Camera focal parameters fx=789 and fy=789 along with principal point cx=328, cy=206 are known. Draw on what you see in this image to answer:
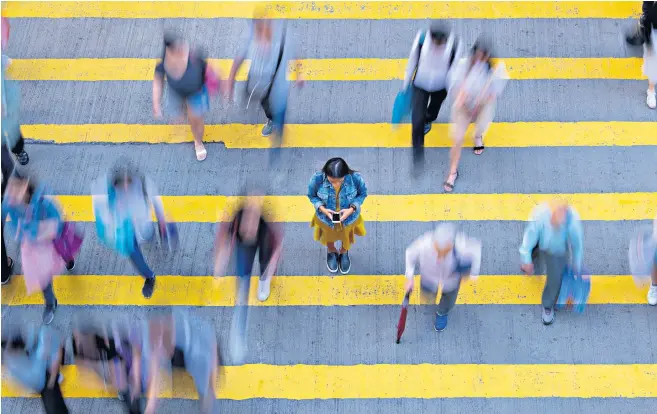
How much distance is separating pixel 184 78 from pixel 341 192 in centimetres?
207

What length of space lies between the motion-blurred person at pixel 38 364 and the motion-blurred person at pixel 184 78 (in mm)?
2550

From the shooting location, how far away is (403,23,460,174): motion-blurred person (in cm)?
723

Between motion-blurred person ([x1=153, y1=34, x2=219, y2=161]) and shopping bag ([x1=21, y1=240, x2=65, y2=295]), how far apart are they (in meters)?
1.71

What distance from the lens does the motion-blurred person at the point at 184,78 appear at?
24.3 feet

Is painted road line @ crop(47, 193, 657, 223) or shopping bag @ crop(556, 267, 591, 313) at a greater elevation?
painted road line @ crop(47, 193, 657, 223)

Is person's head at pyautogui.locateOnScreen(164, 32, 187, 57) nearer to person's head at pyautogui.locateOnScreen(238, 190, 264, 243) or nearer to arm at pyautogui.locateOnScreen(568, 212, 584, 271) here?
person's head at pyautogui.locateOnScreen(238, 190, 264, 243)

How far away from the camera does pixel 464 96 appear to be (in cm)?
741

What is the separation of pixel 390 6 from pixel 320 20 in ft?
2.96

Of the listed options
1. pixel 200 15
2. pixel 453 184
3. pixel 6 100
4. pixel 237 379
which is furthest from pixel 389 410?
pixel 200 15

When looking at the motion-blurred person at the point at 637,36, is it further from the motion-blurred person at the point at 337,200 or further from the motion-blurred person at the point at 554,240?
the motion-blurred person at the point at 337,200

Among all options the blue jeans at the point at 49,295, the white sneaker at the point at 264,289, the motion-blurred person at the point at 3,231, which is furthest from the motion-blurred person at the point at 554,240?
the motion-blurred person at the point at 3,231

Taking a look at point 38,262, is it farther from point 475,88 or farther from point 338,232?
point 475,88

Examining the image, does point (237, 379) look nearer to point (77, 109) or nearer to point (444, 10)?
point (77, 109)

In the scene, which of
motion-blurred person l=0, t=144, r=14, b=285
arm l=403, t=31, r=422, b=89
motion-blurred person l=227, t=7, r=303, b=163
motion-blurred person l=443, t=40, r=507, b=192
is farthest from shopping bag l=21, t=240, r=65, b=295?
motion-blurred person l=443, t=40, r=507, b=192
